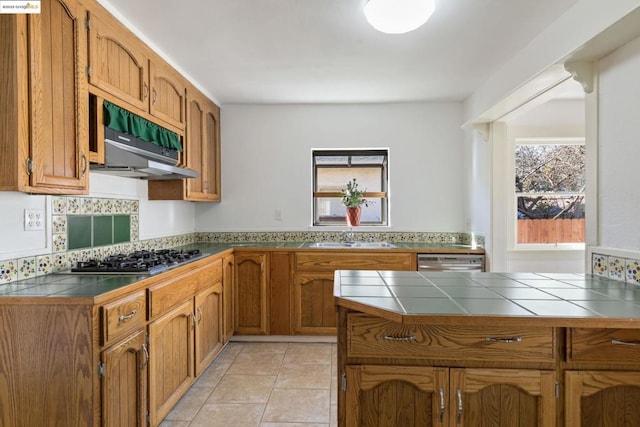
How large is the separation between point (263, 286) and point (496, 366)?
2.28 m

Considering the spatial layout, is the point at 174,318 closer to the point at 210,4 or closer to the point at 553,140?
the point at 210,4

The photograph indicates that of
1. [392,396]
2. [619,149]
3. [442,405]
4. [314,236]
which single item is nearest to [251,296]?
[314,236]

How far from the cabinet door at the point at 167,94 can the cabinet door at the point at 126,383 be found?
1485mm

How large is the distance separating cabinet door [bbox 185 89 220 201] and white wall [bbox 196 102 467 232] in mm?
157

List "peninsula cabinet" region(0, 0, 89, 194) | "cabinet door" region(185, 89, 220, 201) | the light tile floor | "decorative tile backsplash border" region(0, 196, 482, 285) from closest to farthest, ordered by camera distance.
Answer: "peninsula cabinet" region(0, 0, 89, 194) → "decorative tile backsplash border" region(0, 196, 482, 285) → the light tile floor → "cabinet door" region(185, 89, 220, 201)

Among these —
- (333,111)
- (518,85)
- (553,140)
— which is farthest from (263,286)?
(553,140)

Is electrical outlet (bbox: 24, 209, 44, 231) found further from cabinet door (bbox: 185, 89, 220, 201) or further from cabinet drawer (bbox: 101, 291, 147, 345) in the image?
cabinet door (bbox: 185, 89, 220, 201)

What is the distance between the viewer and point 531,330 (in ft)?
3.94

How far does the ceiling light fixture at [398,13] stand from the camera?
1.65 m

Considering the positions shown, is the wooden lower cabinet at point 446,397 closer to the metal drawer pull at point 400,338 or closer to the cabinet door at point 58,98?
the metal drawer pull at point 400,338

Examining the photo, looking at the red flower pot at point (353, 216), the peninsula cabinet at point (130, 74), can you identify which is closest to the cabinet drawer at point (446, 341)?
the peninsula cabinet at point (130, 74)

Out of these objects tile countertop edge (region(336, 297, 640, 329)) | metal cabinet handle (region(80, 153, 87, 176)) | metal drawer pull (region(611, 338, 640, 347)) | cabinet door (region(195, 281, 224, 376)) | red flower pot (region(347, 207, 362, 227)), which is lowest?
cabinet door (region(195, 281, 224, 376))

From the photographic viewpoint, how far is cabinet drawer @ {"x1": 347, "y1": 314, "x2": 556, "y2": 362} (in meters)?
1.20

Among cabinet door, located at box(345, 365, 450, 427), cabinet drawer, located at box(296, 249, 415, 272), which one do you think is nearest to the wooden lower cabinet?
cabinet door, located at box(345, 365, 450, 427)
